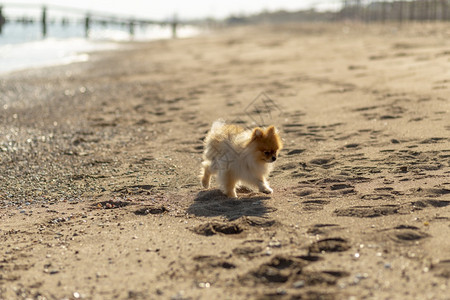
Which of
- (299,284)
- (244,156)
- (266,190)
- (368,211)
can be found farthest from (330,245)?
(244,156)

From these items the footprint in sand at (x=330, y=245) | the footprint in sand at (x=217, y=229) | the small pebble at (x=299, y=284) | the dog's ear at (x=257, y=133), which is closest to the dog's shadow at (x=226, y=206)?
the footprint in sand at (x=217, y=229)

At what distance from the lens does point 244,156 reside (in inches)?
195

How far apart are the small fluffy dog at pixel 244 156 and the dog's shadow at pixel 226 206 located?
0.40 feet

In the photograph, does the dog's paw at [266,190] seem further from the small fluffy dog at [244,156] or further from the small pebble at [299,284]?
the small pebble at [299,284]

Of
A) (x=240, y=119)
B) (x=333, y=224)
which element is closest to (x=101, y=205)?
(x=333, y=224)

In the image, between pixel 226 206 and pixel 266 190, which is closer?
pixel 226 206

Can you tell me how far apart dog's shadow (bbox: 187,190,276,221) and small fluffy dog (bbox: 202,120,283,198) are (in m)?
0.12

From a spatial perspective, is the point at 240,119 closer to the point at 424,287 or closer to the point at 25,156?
the point at 25,156

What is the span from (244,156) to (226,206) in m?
0.52

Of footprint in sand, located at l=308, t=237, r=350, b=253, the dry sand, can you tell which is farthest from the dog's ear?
footprint in sand, located at l=308, t=237, r=350, b=253

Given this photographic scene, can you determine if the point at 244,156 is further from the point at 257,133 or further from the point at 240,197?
the point at 240,197

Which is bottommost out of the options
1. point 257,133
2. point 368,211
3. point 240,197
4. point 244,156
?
point 240,197

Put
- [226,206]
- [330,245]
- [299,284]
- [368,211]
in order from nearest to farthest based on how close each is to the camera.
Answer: [299,284] < [330,245] < [368,211] < [226,206]

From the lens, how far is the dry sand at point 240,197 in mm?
3186
